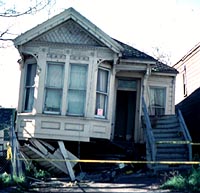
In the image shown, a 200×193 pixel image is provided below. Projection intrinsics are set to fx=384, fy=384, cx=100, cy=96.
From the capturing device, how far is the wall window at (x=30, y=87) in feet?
49.7

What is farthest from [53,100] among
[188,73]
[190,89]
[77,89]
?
[188,73]

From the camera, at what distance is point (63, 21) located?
14.6m

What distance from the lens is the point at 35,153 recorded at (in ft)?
47.0

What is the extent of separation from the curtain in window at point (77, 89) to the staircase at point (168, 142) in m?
2.62

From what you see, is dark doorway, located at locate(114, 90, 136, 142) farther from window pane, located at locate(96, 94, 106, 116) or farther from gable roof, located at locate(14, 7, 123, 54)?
gable roof, located at locate(14, 7, 123, 54)

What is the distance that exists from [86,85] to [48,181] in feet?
12.8

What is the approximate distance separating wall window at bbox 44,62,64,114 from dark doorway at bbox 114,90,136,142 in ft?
15.4

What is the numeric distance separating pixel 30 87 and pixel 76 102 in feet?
6.62

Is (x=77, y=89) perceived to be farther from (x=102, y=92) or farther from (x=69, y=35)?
(x=69, y=35)

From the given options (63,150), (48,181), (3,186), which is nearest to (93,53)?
(63,150)

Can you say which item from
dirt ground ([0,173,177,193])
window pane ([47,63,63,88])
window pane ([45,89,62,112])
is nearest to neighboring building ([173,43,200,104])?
window pane ([47,63,63,88])

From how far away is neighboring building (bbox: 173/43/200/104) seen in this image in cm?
2168

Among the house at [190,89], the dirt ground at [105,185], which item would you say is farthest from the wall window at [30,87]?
the house at [190,89]

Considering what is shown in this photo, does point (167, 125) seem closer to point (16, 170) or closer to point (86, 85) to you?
point (86, 85)
